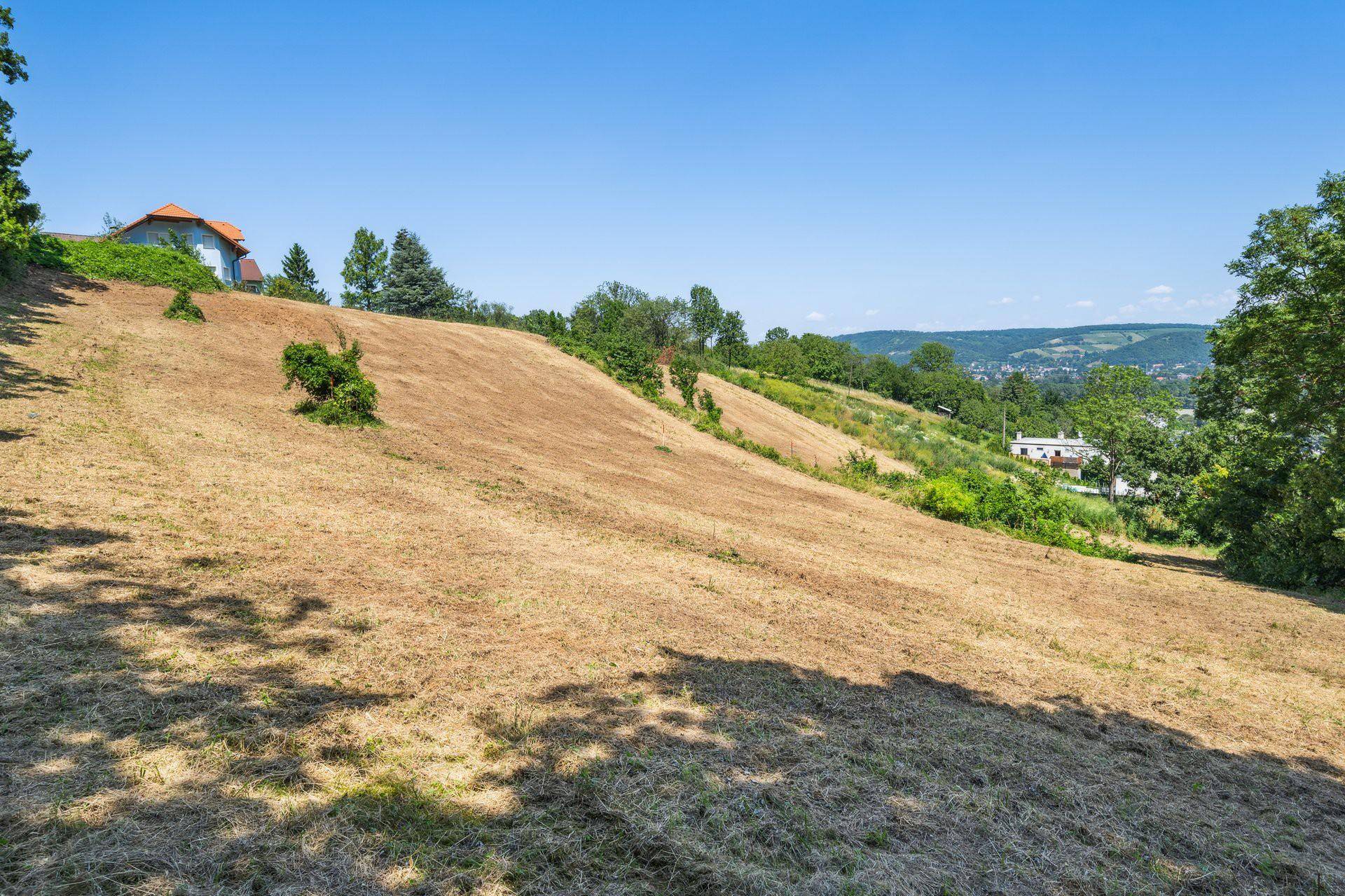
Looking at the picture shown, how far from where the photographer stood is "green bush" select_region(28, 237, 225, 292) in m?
29.3

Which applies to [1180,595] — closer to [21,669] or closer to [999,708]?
[999,708]

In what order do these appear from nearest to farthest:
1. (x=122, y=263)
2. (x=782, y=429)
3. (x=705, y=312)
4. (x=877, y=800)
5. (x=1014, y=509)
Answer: (x=877, y=800)
(x=1014, y=509)
(x=122, y=263)
(x=782, y=429)
(x=705, y=312)

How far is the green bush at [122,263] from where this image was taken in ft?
96.1

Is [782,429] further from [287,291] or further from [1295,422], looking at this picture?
[287,291]

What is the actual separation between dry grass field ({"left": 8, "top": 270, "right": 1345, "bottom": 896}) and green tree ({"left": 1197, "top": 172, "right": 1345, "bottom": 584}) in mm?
3301

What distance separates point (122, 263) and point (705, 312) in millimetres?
69506

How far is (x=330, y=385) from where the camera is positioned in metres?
16.2

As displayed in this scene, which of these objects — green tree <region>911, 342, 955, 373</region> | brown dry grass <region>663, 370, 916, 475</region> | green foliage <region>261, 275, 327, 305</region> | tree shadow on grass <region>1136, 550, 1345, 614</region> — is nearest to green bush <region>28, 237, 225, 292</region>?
green foliage <region>261, 275, 327, 305</region>

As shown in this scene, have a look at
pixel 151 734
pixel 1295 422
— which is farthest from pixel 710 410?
pixel 151 734

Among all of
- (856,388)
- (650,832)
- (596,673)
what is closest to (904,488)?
(596,673)

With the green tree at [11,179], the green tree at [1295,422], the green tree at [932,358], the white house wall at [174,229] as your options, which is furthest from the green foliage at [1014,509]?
the green tree at [932,358]

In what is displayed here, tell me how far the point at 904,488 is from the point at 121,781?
24.0 meters

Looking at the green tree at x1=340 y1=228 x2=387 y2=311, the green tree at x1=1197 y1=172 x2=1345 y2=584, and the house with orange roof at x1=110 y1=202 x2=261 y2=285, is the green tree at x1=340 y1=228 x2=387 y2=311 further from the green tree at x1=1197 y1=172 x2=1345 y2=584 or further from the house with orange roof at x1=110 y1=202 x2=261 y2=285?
the green tree at x1=1197 y1=172 x2=1345 y2=584

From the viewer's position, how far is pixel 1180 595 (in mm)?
12805
